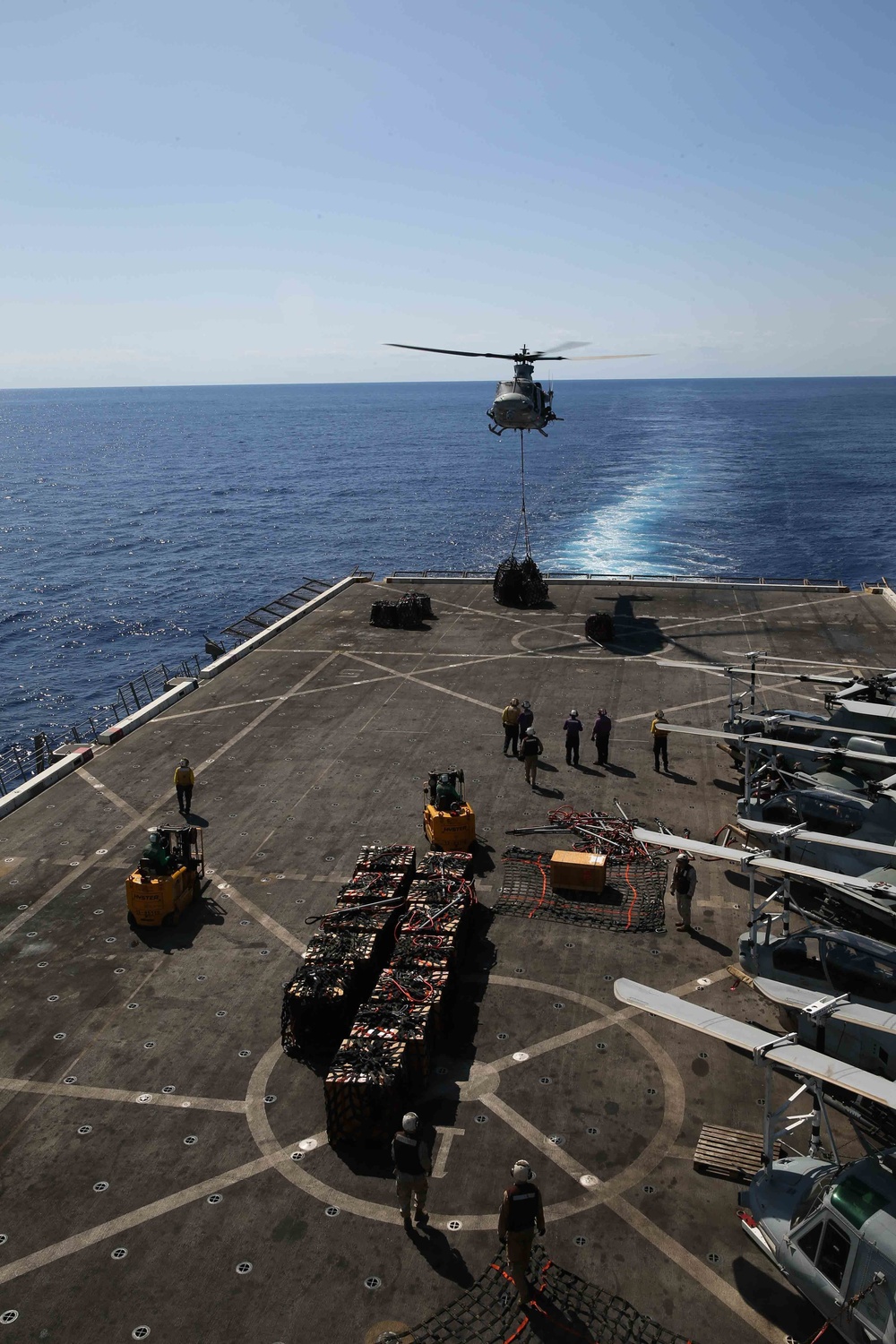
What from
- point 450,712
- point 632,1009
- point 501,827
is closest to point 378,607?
point 450,712

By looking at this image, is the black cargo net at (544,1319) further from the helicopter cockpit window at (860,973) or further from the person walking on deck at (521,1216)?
the helicopter cockpit window at (860,973)

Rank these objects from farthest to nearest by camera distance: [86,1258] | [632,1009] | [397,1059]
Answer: [632,1009] → [397,1059] → [86,1258]

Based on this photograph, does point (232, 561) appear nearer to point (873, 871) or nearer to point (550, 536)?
point (550, 536)

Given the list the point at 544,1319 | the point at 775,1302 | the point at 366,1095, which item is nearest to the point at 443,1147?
the point at 366,1095

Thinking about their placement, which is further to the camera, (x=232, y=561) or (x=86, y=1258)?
(x=232, y=561)

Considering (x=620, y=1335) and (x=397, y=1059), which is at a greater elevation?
(x=397, y=1059)

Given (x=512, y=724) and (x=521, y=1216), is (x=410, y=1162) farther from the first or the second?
(x=512, y=724)

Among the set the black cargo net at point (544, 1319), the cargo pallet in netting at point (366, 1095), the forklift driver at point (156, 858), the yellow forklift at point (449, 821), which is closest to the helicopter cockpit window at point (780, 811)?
the yellow forklift at point (449, 821)
